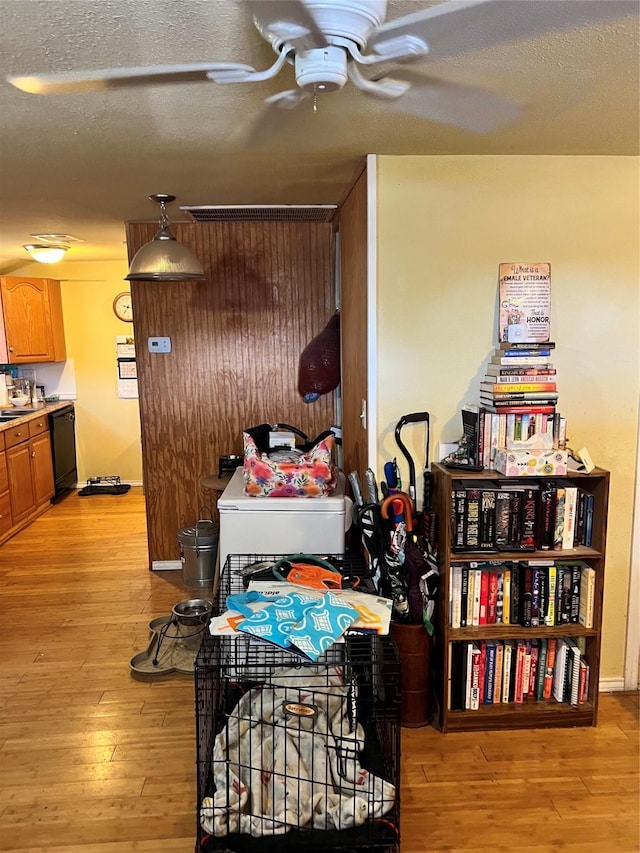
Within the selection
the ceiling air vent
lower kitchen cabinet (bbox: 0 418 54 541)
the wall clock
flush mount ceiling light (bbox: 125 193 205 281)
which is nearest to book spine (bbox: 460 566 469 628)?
flush mount ceiling light (bbox: 125 193 205 281)

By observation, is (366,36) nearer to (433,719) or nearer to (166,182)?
(166,182)

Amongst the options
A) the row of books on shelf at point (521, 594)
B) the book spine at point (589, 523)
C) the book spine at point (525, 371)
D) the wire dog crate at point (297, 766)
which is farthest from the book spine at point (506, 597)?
the book spine at point (525, 371)

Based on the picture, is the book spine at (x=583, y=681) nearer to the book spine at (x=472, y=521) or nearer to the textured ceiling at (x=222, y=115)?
the book spine at (x=472, y=521)

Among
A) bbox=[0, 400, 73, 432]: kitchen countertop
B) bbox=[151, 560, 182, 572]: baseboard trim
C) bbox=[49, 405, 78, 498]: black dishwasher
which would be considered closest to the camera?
bbox=[151, 560, 182, 572]: baseboard trim

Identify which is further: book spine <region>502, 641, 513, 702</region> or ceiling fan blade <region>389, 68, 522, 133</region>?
book spine <region>502, 641, 513, 702</region>

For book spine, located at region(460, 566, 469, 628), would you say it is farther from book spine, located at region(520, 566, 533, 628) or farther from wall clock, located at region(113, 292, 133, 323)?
wall clock, located at region(113, 292, 133, 323)

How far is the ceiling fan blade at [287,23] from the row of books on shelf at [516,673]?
2.13 meters

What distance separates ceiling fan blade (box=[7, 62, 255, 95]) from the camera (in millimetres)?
1304

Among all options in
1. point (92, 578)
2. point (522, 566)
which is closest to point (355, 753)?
point (522, 566)

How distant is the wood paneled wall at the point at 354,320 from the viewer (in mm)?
2689

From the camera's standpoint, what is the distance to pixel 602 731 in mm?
2482

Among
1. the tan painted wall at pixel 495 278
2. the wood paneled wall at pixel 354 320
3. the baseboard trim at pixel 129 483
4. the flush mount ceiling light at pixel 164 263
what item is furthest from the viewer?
the baseboard trim at pixel 129 483

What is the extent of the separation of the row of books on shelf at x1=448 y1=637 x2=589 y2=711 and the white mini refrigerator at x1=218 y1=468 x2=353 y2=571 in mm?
759

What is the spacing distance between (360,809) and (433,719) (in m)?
0.82
